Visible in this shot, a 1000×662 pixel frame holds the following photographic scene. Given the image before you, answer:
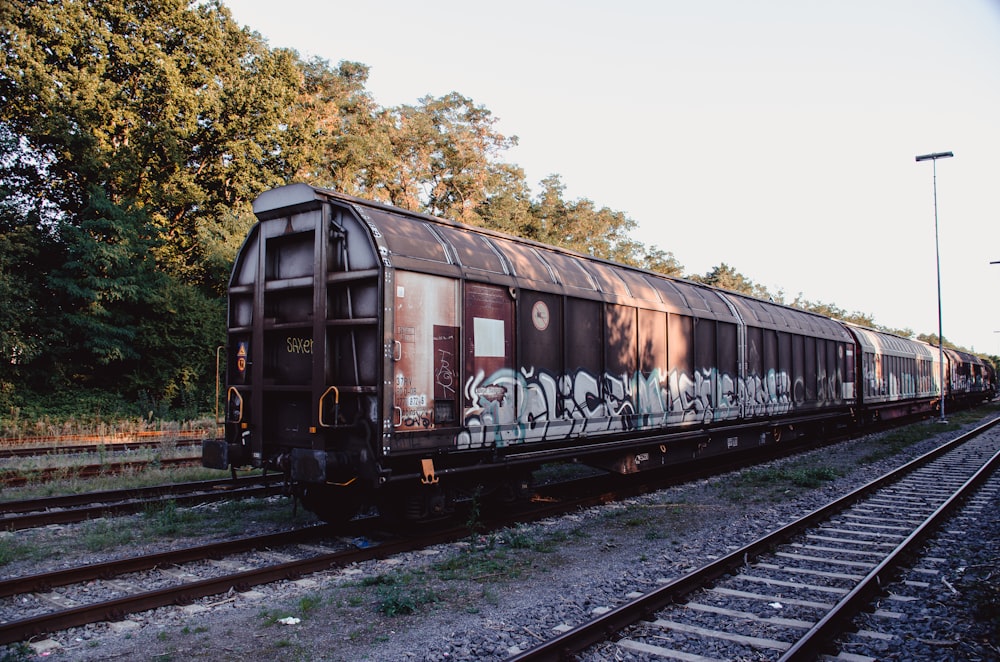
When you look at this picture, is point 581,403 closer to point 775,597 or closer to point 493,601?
point 775,597

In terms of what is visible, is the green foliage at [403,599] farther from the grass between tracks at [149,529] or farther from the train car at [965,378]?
the train car at [965,378]

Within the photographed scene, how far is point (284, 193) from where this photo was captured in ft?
26.1

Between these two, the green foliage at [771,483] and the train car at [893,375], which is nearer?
the green foliage at [771,483]

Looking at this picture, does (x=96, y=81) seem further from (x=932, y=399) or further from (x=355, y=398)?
(x=932, y=399)

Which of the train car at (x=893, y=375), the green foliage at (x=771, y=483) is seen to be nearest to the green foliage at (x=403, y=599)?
the green foliage at (x=771, y=483)

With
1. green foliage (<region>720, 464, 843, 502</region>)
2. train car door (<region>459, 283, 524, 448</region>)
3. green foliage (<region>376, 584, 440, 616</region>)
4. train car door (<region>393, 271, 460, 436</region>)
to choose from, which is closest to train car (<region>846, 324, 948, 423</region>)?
green foliage (<region>720, 464, 843, 502</region>)

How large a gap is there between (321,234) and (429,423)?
2.52 metres

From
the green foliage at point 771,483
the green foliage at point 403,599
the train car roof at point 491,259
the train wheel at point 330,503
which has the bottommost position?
the green foliage at point 771,483

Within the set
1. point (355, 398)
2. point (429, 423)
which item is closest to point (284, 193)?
point (355, 398)

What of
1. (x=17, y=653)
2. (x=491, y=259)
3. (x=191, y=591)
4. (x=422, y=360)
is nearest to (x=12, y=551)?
(x=191, y=591)

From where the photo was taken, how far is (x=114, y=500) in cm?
1023

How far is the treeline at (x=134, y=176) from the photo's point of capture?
909 inches

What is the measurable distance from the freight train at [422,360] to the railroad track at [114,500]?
161cm

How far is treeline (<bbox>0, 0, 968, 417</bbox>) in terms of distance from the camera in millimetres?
23094
